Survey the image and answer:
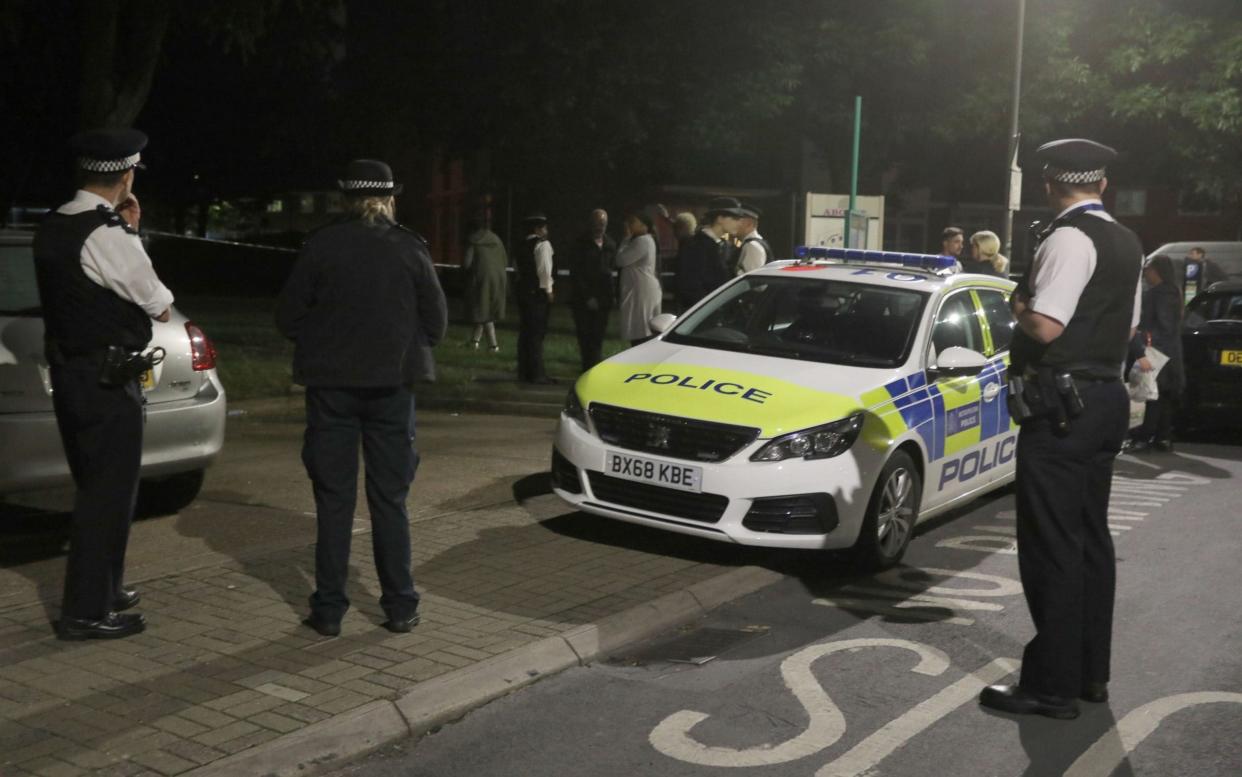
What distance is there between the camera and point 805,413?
7.20 m

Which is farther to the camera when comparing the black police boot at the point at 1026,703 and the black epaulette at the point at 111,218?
the black epaulette at the point at 111,218

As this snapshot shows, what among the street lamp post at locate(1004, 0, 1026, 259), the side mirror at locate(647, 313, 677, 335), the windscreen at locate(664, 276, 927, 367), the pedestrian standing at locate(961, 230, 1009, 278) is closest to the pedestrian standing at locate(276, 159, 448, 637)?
the windscreen at locate(664, 276, 927, 367)

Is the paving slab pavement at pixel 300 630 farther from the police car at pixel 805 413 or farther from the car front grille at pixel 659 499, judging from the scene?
the police car at pixel 805 413

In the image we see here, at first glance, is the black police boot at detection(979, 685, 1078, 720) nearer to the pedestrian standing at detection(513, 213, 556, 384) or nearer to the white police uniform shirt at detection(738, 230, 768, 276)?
the white police uniform shirt at detection(738, 230, 768, 276)

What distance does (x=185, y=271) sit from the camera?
36.2 m

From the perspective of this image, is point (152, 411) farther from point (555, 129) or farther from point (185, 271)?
point (185, 271)

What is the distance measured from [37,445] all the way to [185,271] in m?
30.5

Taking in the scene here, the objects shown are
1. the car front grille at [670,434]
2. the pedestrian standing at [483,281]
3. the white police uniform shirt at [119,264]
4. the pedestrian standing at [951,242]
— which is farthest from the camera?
the pedestrian standing at [483,281]

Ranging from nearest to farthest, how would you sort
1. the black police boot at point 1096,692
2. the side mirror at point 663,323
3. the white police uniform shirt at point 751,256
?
the black police boot at point 1096,692
the side mirror at point 663,323
the white police uniform shirt at point 751,256

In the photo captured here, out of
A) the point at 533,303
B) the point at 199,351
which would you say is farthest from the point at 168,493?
the point at 533,303

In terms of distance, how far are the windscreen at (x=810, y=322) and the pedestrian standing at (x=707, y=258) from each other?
285cm

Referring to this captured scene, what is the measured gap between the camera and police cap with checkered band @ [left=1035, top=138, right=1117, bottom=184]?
5141 millimetres

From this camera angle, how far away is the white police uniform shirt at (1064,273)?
4980 millimetres

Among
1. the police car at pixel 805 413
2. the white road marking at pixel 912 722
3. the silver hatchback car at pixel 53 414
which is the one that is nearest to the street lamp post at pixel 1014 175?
the police car at pixel 805 413
